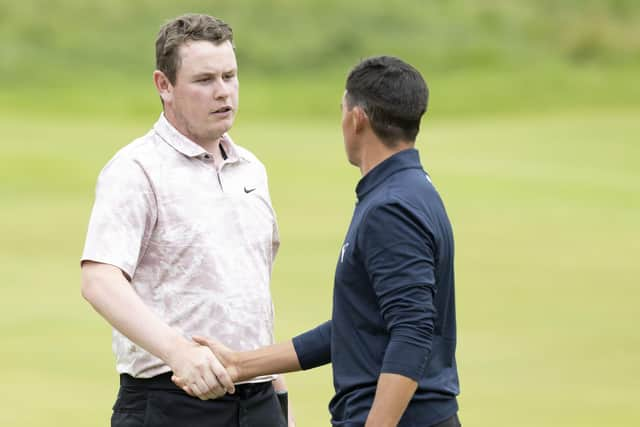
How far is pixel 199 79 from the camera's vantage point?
4785mm

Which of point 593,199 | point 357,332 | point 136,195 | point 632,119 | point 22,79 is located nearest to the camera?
point 357,332

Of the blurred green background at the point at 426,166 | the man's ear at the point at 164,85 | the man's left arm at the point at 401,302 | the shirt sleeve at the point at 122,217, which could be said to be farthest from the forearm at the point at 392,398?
the blurred green background at the point at 426,166

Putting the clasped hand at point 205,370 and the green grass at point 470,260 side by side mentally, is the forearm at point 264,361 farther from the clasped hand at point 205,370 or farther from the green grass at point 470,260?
the green grass at point 470,260

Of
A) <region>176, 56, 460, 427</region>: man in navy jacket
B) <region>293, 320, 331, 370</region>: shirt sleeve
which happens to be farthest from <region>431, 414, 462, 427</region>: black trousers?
<region>293, 320, 331, 370</region>: shirt sleeve

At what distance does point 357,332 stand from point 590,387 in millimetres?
6022

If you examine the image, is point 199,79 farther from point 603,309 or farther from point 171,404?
point 603,309

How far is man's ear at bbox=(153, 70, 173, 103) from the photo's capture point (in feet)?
15.9

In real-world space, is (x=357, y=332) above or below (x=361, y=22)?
below

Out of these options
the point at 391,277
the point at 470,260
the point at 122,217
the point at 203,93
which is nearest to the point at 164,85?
the point at 203,93

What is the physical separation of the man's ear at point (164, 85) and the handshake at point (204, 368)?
0.83 meters

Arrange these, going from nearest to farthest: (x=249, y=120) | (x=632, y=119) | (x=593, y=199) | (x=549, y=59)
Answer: (x=593, y=199) < (x=632, y=119) < (x=249, y=120) < (x=549, y=59)

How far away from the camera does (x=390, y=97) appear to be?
426 centimetres

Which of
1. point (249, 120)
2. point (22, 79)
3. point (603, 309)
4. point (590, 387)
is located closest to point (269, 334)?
point (590, 387)

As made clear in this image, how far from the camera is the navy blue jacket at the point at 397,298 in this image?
159 inches
